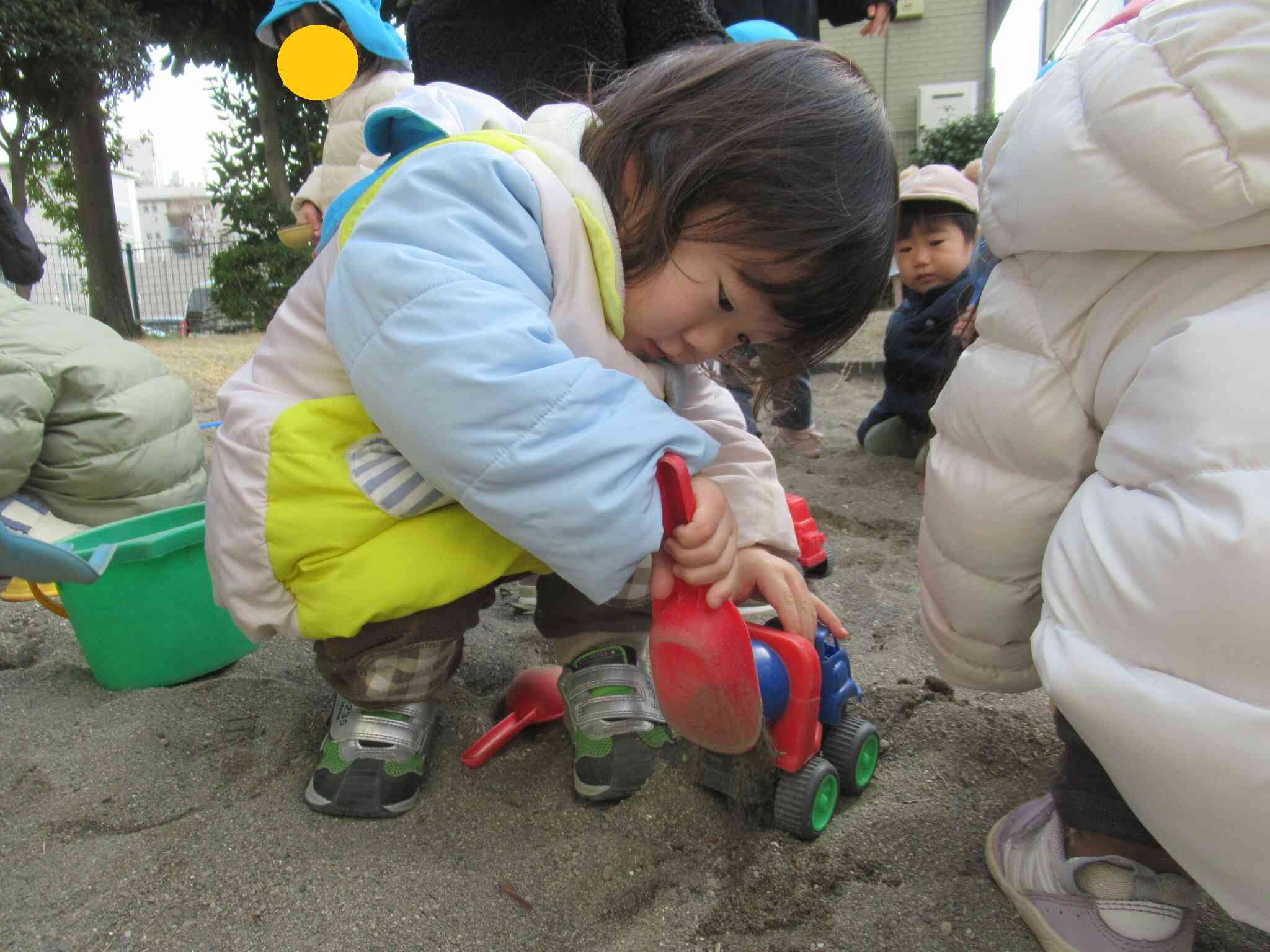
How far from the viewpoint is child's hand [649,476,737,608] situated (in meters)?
0.84

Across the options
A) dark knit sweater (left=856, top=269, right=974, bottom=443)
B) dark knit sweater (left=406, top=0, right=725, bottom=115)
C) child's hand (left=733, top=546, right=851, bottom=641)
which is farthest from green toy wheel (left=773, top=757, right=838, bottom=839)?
dark knit sweater (left=856, top=269, right=974, bottom=443)

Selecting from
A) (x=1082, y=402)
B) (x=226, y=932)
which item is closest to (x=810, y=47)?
(x=1082, y=402)

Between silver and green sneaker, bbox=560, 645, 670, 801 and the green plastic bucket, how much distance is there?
1.61ft

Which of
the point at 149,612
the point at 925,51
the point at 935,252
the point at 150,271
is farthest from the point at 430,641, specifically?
the point at 150,271

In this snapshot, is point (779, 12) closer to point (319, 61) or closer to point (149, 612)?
point (319, 61)

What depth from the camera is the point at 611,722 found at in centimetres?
103

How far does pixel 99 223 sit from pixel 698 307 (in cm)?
780

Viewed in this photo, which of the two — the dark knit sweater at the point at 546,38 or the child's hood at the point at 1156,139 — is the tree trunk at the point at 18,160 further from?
the child's hood at the point at 1156,139

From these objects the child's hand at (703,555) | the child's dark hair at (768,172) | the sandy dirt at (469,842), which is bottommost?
the sandy dirt at (469,842)

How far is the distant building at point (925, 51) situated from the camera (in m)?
9.12

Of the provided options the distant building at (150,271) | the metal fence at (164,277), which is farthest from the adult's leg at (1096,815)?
the metal fence at (164,277)

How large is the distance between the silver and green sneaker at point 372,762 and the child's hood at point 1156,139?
77cm

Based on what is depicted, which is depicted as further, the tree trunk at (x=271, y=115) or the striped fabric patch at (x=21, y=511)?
the tree trunk at (x=271, y=115)

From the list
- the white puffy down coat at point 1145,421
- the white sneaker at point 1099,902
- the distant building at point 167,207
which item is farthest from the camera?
the distant building at point 167,207
